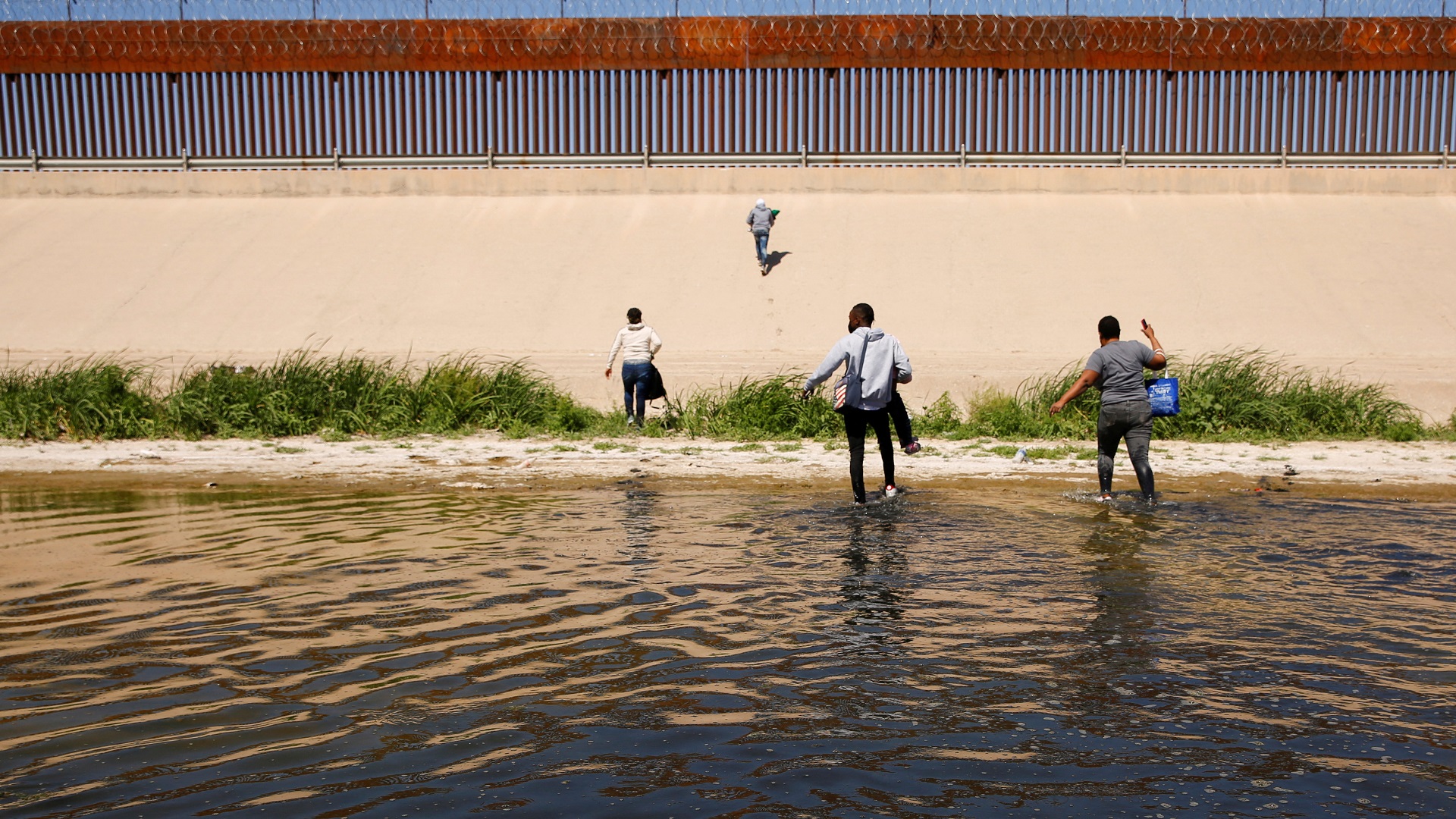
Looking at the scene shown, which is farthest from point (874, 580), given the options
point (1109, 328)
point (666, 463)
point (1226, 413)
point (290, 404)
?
point (290, 404)

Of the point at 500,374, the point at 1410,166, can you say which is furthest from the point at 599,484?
the point at 1410,166

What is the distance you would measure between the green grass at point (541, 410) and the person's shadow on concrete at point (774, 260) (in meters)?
7.36

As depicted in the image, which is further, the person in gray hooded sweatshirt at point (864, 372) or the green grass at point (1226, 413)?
the green grass at point (1226, 413)

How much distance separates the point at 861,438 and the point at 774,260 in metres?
13.4

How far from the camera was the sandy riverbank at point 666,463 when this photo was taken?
419 inches

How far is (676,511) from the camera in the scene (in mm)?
8656

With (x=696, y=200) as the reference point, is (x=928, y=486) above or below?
below

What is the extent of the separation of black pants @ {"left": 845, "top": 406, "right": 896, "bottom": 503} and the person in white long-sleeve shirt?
4842 mm

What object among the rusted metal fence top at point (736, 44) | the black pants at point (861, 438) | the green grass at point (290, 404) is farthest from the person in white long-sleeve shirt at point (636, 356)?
the rusted metal fence top at point (736, 44)

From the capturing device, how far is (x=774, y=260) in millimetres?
22062

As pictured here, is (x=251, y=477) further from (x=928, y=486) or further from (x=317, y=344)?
(x=317, y=344)

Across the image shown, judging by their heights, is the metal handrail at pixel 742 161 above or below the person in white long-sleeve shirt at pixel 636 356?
above

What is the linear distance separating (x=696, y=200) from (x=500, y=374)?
10951 mm

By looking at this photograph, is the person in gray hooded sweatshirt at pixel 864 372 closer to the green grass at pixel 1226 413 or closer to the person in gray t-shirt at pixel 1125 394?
the person in gray t-shirt at pixel 1125 394
